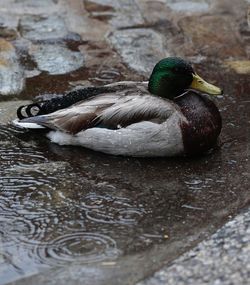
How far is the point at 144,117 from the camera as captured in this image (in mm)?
6125

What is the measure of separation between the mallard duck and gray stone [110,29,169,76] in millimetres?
1789

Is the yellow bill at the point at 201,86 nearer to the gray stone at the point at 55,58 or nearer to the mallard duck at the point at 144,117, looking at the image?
the mallard duck at the point at 144,117

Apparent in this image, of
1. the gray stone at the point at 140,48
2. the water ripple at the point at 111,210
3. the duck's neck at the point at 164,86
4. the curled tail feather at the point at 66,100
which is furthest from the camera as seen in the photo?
the gray stone at the point at 140,48

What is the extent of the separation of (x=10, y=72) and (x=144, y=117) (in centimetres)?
239

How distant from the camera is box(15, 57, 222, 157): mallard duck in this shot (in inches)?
241

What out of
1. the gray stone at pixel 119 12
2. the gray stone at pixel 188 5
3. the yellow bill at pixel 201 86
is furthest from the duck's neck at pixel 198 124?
the gray stone at pixel 188 5

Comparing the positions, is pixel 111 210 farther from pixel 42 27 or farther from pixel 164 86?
pixel 42 27

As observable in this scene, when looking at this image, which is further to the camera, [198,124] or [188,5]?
[188,5]

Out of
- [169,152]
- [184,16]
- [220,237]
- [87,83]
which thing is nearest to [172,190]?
[169,152]

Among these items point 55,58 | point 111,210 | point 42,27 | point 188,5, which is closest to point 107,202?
point 111,210

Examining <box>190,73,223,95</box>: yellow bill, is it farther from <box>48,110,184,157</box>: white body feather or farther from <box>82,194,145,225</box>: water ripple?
<box>82,194,145,225</box>: water ripple

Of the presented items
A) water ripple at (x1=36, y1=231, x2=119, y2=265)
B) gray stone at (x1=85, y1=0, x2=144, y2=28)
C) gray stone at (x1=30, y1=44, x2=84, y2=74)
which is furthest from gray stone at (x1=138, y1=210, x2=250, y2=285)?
gray stone at (x1=85, y1=0, x2=144, y2=28)

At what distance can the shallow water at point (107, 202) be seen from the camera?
480 cm

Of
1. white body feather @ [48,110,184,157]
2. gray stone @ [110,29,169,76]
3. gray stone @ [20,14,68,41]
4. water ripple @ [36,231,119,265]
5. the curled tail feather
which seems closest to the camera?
water ripple @ [36,231,119,265]
